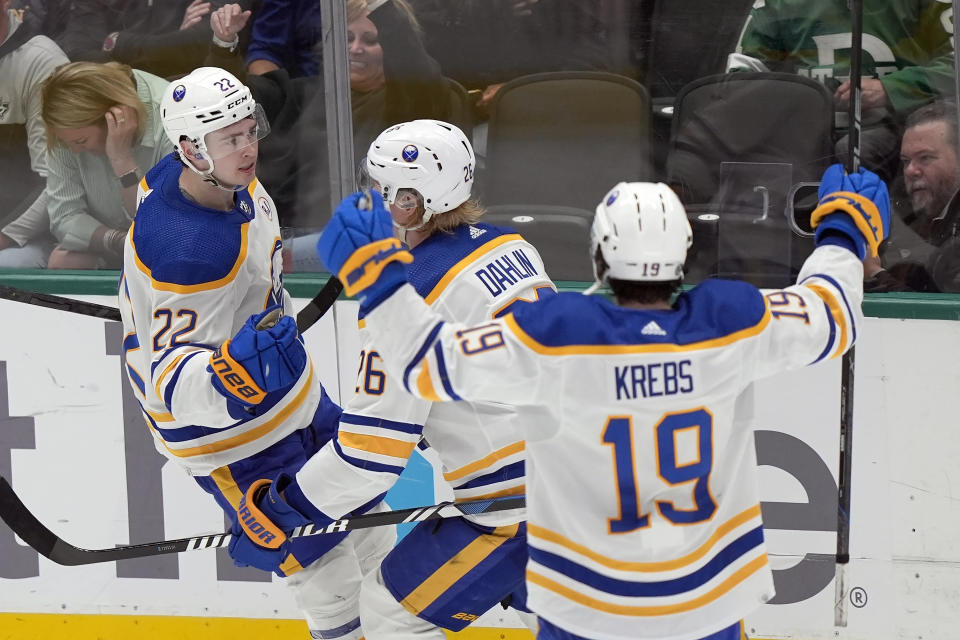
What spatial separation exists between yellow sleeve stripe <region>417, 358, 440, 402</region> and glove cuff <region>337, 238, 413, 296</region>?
14cm

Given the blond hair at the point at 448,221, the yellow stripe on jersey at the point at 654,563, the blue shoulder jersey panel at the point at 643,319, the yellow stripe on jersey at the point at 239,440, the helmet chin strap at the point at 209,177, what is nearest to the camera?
the blue shoulder jersey panel at the point at 643,319

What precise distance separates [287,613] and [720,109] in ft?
5.59

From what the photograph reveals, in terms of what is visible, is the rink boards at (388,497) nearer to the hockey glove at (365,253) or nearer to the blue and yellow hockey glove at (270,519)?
the blue and yellow hockey glove at (270,519)

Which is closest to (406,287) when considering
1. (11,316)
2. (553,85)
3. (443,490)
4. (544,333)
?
(544,333)

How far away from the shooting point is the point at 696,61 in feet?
10.2

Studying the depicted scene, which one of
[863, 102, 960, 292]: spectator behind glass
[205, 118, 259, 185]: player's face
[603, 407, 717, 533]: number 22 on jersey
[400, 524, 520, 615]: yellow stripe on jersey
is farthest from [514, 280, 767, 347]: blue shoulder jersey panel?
[863, 102, 960, 292]: spectator behind glass

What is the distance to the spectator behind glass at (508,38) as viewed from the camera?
10.4ft

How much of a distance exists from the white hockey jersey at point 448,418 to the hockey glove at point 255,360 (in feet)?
0.55

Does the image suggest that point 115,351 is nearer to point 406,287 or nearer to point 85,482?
point 85,482

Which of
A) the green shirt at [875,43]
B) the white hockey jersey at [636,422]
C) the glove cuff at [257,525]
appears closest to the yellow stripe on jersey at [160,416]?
the glove cuff at [257,525]

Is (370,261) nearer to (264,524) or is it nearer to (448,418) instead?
(448,418)

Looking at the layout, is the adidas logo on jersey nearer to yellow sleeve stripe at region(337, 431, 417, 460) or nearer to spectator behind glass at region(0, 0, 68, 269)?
yellow sleeve stripe at region(337, 431, 417, 460)

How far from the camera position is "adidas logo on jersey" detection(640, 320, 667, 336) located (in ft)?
5.71

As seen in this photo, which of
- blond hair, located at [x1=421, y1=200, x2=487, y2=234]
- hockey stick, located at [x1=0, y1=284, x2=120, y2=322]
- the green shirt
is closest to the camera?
blond hair, located at [x1=421, y1=200, x2=487, y2=234]
